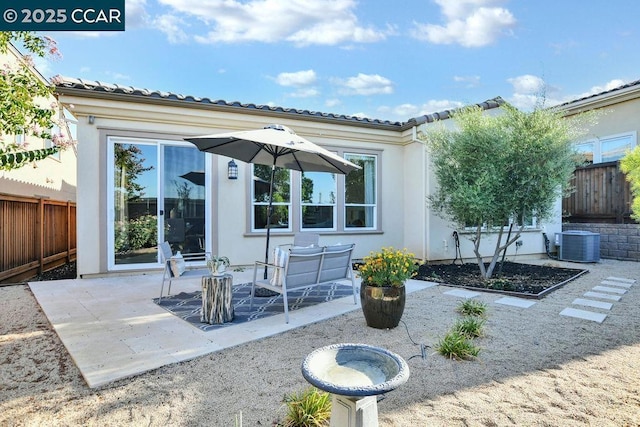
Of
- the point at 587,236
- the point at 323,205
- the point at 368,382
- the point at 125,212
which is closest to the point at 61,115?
the point at 125,212

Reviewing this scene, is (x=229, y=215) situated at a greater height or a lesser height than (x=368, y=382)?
greater

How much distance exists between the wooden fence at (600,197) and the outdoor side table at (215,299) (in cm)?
1061

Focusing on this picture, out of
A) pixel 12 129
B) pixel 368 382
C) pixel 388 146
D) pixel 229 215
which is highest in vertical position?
pixel 388 146

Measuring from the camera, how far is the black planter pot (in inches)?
161

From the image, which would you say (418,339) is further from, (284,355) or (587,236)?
(587,236)

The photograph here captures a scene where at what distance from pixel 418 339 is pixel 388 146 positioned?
6.56 meters

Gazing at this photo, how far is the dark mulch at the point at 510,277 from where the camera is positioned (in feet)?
20.7

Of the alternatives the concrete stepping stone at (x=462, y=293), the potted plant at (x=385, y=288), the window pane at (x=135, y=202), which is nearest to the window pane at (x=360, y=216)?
the concrete stepping stone at (x=462, y=293)

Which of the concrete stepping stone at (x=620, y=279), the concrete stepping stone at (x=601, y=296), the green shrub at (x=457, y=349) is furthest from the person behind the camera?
the concrete stepping stone at (x=620, y=279)

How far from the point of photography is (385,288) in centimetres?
411

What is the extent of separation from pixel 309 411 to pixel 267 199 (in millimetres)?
6492

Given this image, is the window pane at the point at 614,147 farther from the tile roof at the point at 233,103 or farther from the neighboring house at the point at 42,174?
the neighboring house at the point at 42,174

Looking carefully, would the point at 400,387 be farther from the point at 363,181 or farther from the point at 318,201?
the point at 363,181

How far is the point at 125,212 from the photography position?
23.8ft
